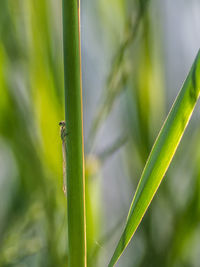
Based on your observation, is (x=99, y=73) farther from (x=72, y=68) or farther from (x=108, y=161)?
(x=72, y=68)

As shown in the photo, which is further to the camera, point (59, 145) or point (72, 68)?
point (59, 145)

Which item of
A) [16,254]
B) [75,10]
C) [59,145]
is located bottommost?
[16,254]

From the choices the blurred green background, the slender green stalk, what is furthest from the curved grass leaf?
the blurred green background

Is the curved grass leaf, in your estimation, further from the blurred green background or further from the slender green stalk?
the blurred green background

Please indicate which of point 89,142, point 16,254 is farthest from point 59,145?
point 16,254

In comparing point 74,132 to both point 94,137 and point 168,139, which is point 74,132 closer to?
point 168,139

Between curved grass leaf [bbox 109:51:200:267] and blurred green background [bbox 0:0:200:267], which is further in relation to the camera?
blurred green background [bbox 0:0:200:267]
